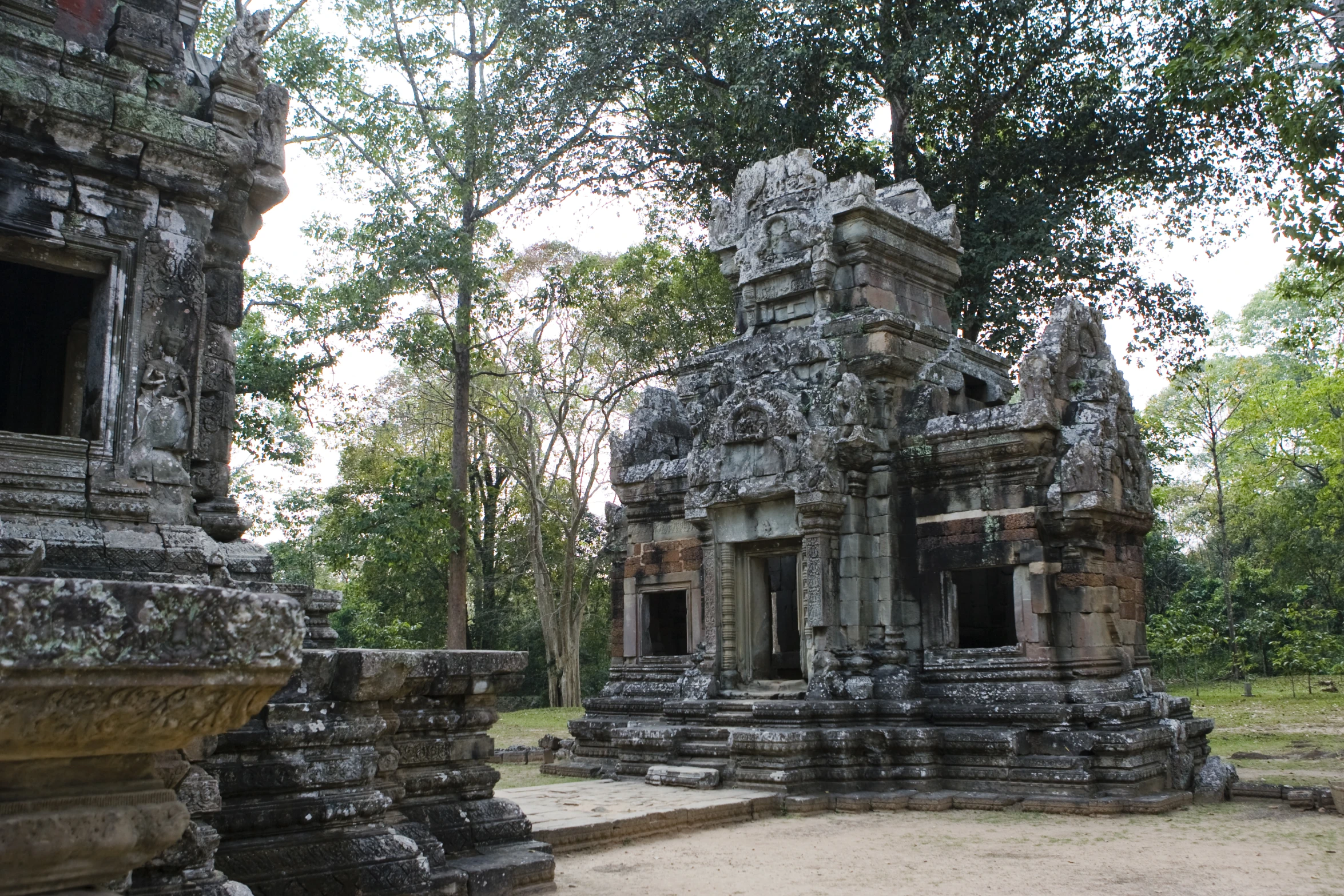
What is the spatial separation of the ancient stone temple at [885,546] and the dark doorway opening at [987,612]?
0.11 ft

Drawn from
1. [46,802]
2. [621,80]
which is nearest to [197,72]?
[46,802]

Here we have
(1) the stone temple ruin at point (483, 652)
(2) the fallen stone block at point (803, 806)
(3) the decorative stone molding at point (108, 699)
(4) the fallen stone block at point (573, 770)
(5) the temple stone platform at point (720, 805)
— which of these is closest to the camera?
(3) the decorative stone molding at point (108, 699)

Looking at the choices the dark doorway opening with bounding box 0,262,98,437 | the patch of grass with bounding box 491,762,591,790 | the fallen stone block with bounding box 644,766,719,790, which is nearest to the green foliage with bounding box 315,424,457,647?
the patch of grass with bounding box 491,762,591,790

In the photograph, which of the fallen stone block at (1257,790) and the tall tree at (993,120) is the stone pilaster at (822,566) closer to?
the fallen stone block at (1257,790)

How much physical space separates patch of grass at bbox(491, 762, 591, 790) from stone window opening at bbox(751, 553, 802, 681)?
2.35 m

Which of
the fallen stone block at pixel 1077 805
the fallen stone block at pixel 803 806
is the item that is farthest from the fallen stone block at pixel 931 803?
the fallen stone block at pixel 803 806

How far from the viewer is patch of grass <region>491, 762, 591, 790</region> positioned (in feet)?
36.7

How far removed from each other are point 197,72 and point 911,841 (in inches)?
272

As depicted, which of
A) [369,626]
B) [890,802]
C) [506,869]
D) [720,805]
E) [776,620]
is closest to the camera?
[506,869]

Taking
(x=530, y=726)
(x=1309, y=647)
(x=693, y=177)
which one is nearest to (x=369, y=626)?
(x=530, y=726)

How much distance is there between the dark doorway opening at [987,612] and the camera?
1307 cm

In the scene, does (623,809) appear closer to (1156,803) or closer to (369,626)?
(1156,803)

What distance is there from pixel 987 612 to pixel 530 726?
909 centimetres

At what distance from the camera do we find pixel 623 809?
877cm
